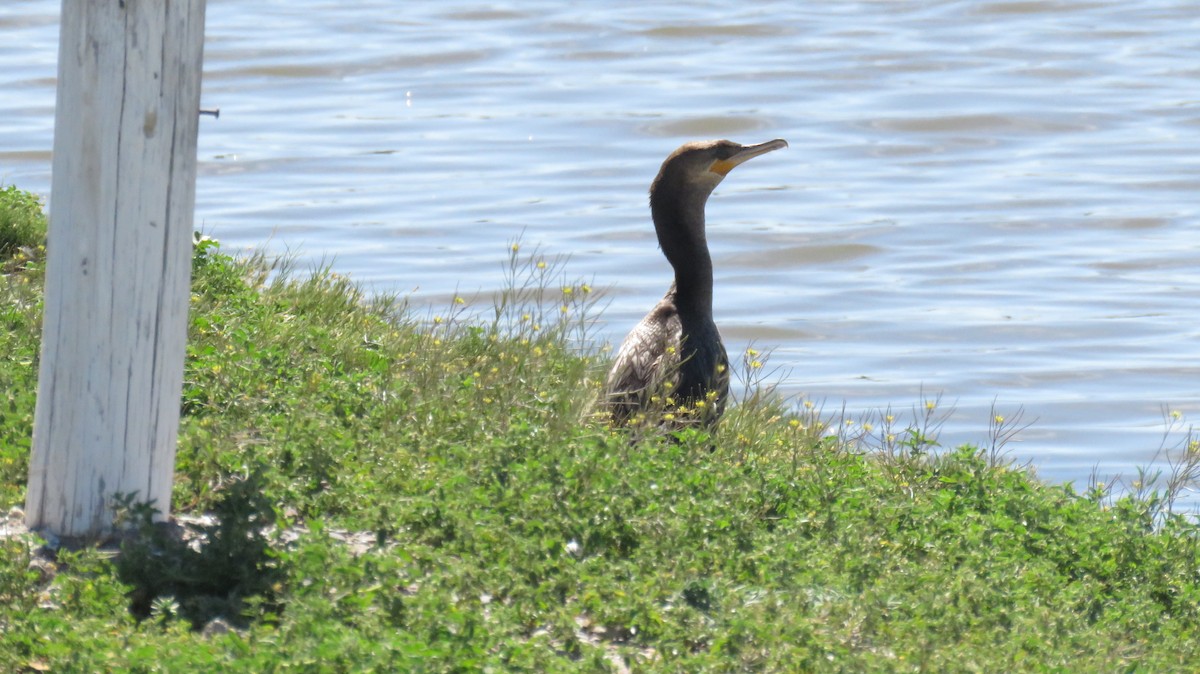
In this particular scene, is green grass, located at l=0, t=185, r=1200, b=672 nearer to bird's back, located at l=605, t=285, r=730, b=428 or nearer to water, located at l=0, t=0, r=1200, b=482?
bird's back, located at l=605, t=285, r=730, b=428

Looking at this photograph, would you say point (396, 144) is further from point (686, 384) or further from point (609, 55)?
point (686, 384)

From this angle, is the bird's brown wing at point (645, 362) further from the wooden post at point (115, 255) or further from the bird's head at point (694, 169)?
the wooden post at point (115, 255)

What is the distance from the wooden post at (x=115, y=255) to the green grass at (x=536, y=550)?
0.25m

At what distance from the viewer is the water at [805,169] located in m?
13.3

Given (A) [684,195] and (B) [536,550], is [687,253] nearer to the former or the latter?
(A) [684,195]

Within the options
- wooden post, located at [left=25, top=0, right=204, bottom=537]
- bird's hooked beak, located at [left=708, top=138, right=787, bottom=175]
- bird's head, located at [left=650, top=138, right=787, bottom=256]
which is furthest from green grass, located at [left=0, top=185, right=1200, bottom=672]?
bird's hooked beak, located at [left=708, top=138, right=787, bottom=175]

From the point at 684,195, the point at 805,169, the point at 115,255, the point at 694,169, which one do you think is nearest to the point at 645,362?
the point at 684,195

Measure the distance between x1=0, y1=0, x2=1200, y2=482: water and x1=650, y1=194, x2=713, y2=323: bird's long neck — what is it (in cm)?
262

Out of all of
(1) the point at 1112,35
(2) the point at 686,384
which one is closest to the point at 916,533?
(2) the point at 686,384

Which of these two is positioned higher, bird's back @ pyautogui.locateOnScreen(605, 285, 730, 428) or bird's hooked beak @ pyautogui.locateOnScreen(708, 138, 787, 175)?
bird's hooked beak @ pyautogui.locateOnScreen(708, 138, 787, 175)

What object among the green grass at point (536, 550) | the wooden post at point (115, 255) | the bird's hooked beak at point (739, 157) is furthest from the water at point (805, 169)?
the wooden post at point (115, 255)

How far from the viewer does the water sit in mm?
13344

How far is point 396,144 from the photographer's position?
755 inches

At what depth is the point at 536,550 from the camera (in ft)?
18.4
